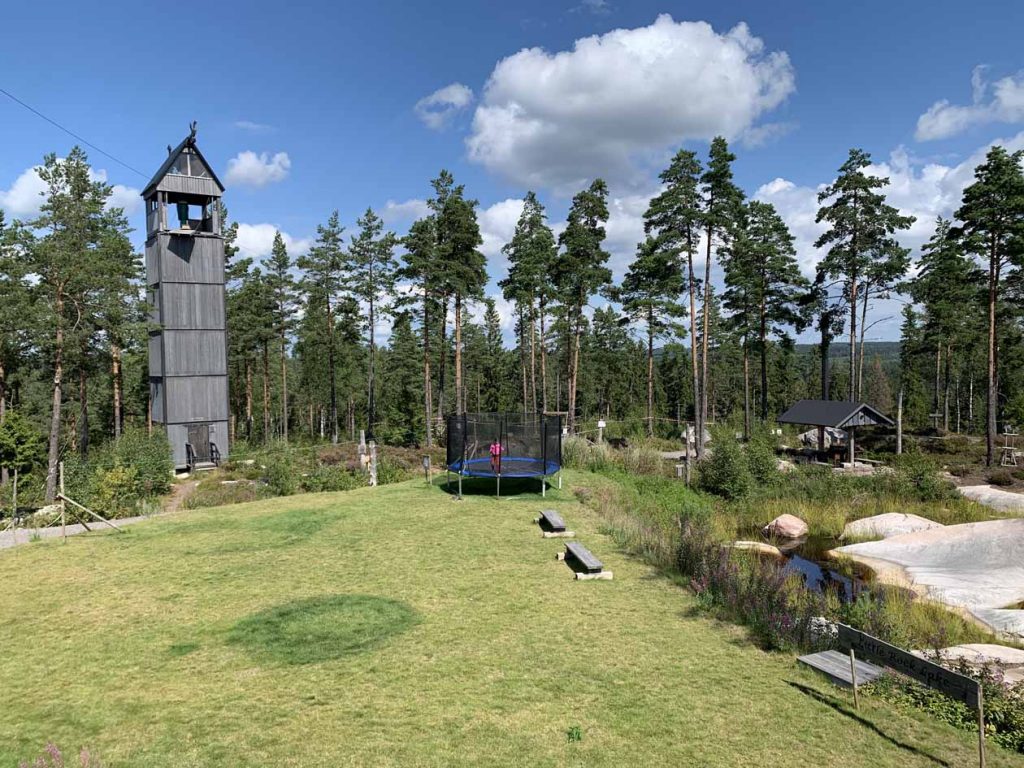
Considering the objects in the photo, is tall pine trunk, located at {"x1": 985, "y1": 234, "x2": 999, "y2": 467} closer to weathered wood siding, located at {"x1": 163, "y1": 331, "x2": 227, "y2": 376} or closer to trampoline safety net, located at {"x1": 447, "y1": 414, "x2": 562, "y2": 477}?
trampoline safety net, located at {"x1": 447, "y1": 414, "x2": 562, "y2": 477}

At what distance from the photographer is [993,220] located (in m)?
27.0

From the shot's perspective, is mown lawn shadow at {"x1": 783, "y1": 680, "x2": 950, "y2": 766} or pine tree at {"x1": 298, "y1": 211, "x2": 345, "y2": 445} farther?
pine tree at {"x1": 298, "y1": 211, "x2": 345, "y2": 445}

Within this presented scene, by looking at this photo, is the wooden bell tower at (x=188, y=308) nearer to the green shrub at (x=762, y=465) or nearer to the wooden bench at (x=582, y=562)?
the wooden bench at (x=582, y=562)

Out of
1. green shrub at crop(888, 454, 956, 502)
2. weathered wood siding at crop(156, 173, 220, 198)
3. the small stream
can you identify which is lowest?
the small stream

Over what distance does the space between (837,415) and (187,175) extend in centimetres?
3444

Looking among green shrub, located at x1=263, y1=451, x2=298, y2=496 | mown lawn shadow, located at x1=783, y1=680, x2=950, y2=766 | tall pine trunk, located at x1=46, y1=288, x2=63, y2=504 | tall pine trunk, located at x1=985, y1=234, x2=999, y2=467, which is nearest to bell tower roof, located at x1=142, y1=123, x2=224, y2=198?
tall pine trunk, located at x1=46, y1=288, x2=63, y2=504

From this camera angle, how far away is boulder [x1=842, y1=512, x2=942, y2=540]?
17.0m

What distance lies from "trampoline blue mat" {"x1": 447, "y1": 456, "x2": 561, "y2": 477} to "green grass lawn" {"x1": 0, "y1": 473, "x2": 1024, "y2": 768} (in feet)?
17.6

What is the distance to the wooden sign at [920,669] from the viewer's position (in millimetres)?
5445

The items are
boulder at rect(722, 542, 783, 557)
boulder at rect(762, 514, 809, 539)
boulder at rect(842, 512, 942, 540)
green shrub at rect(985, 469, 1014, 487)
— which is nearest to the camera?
boulder at rect(722, 542, 783, 557)

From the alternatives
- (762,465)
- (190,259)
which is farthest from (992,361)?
(190,259)

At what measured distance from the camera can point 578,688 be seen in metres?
6.58

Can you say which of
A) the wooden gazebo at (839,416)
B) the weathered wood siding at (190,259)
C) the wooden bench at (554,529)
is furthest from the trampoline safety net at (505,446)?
the weathered wood siding at (190,259)

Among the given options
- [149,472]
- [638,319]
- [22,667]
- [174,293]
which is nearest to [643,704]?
[22,667]
